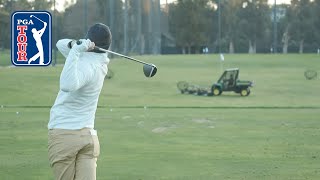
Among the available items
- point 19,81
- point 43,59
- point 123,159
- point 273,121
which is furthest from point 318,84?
point 43,59

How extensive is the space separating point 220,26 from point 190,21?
26.8 ft

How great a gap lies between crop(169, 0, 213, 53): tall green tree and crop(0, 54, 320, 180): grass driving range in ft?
126

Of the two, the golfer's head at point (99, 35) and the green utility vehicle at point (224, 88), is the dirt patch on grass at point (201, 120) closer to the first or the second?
the green utility vehicle at point (224, 88)

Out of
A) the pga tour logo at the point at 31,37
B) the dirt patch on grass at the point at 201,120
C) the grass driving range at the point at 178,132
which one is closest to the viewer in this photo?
the pga tour logo at the point at 31,37

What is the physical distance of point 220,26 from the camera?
6253 centimetres

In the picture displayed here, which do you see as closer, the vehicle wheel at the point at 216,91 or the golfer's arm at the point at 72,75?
the golfer's arm at the point at 72,75

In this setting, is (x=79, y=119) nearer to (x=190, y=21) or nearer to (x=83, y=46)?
(x=83, y=46)

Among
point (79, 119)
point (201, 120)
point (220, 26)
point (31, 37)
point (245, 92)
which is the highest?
point (220, 26)

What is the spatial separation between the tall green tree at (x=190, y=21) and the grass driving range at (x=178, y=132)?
3829cm

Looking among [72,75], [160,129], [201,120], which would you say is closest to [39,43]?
[72,75]

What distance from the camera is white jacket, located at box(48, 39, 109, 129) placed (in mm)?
4496

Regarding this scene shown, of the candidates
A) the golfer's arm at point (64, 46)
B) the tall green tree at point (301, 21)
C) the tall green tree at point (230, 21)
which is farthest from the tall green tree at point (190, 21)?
the golfer's arm at point (64, 46)

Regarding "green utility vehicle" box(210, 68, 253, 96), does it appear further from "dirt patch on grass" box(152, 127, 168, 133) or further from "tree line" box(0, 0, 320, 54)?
"tree line" box(0, 0, 320, 54)

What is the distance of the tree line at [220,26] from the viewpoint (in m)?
57.7
